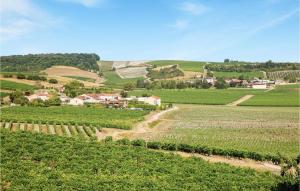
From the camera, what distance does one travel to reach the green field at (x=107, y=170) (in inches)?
1342

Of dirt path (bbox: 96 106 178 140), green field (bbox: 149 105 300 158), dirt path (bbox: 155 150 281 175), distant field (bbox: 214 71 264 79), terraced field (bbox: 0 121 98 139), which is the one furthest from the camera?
distant field (bbox: 214 71 264 79)

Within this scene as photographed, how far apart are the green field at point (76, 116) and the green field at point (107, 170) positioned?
72.6 ft

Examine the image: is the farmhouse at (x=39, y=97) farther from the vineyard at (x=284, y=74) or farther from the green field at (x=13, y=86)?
the vineyard at (x=284, y=74)

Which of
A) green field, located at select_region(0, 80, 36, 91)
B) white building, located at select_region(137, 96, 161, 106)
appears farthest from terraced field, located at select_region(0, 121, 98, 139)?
green field, located at select_region(0, 80, 36, 91)

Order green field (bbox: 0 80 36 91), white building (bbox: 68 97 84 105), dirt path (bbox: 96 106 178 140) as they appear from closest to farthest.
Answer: dirt path (bbox: 96 106 178 140) < white building (bbox: 68 97 84 105) < green field (bbox: 0 80 36 91)

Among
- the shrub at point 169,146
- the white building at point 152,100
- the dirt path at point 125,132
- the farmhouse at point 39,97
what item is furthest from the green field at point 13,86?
the shrub at point 169,146

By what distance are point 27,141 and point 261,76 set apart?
153908 millimetres

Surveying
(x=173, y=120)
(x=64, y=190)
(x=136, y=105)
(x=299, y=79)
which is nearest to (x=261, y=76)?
(x=299, y=79)

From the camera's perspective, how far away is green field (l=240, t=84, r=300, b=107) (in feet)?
378

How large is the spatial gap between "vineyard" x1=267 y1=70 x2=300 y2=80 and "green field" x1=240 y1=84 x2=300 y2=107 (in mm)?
36872

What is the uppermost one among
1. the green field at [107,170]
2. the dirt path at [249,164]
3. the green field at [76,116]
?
the green field at [107,170]

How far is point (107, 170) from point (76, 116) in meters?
47.0

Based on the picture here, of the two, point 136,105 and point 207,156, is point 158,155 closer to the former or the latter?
point 207,156

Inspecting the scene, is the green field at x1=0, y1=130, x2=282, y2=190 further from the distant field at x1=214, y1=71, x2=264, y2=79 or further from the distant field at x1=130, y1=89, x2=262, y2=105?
the distant field at x1=214, y1=71, x2=264, y2=79
